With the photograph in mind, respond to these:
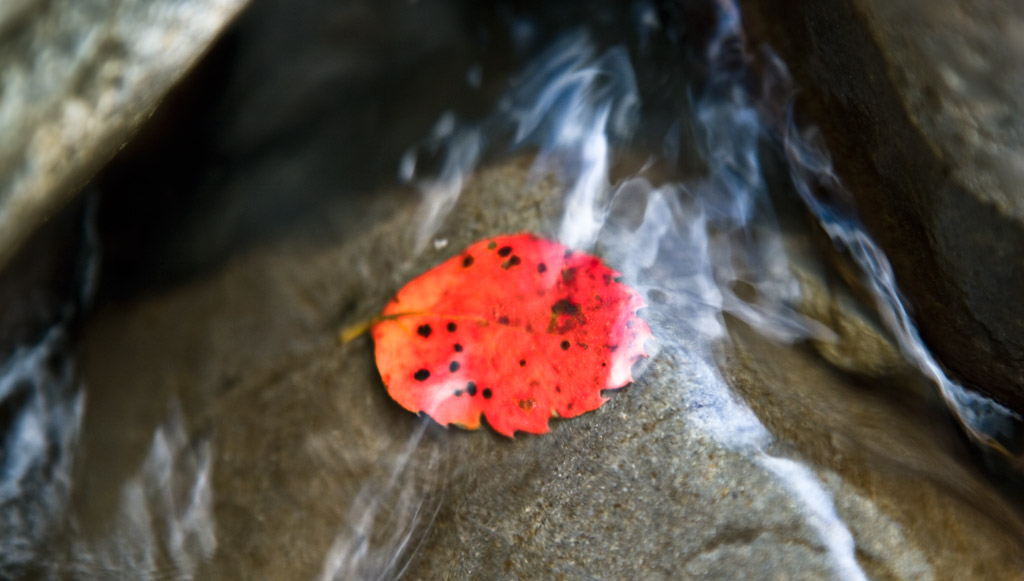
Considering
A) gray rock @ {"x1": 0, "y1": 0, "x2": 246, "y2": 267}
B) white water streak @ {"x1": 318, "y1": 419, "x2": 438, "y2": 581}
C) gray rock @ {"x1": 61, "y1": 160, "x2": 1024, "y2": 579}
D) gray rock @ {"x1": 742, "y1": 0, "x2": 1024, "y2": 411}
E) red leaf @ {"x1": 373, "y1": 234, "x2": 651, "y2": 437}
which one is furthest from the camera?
white water streak @ {"x1": 318, "y1": 419, "x2": 438, "y2": 581}

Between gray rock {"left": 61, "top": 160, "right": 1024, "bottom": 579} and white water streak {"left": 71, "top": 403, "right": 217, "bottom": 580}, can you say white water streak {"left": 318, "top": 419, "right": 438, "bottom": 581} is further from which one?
white water streak {"left": 71, "top": 403, "right": 217, "bottom": 580}

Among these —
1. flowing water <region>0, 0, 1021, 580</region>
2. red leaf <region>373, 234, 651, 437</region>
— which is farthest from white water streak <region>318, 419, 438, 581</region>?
red leaf <region>373, 234, 651, 437</region>

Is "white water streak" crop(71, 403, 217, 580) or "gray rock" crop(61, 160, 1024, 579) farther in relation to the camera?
"white water streak" crop(71, 403, 217, 580)

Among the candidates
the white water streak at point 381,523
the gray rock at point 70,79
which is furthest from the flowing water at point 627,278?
the gray rock at point 70,79

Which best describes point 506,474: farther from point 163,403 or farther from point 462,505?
point 163,403

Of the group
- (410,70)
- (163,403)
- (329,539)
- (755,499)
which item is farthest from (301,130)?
(755,499)

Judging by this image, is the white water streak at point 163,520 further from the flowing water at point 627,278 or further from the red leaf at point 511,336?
the red leaf at point 511,336
